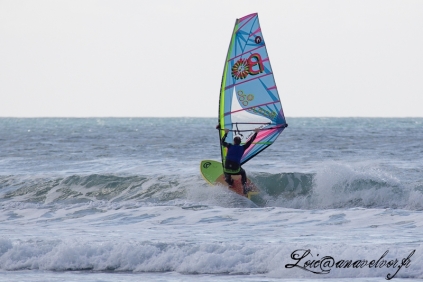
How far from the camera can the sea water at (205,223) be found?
848 cm

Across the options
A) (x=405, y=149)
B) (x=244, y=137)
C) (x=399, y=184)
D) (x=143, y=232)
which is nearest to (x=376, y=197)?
(x=399, y=184)

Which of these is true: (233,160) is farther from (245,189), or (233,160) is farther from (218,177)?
(218,177)

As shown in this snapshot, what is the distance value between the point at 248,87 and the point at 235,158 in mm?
1395

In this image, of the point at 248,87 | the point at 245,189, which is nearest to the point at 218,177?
the point at 245,189

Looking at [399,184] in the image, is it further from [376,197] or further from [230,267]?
[230,267]

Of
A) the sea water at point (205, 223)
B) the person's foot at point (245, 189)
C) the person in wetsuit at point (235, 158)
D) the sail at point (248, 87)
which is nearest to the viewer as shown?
the sea water at point (205, 223)

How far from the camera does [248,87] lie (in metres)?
14.0

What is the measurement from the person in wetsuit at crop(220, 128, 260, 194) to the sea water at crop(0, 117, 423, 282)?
35 centimetres

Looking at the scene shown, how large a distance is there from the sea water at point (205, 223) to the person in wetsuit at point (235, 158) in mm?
347

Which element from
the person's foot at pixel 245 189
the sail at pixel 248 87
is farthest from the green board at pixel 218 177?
the sail at pixel 248 87

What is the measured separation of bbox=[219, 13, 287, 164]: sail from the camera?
1398 centimetres

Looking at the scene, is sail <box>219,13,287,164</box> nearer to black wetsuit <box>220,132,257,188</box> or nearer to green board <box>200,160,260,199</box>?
black wetsuit <box>220,132,257,188</box>

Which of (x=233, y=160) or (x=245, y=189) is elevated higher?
(x=233, y=160)

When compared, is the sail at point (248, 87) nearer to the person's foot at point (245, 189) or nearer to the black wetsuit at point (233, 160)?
the black wetsuit at point (233, 160)
